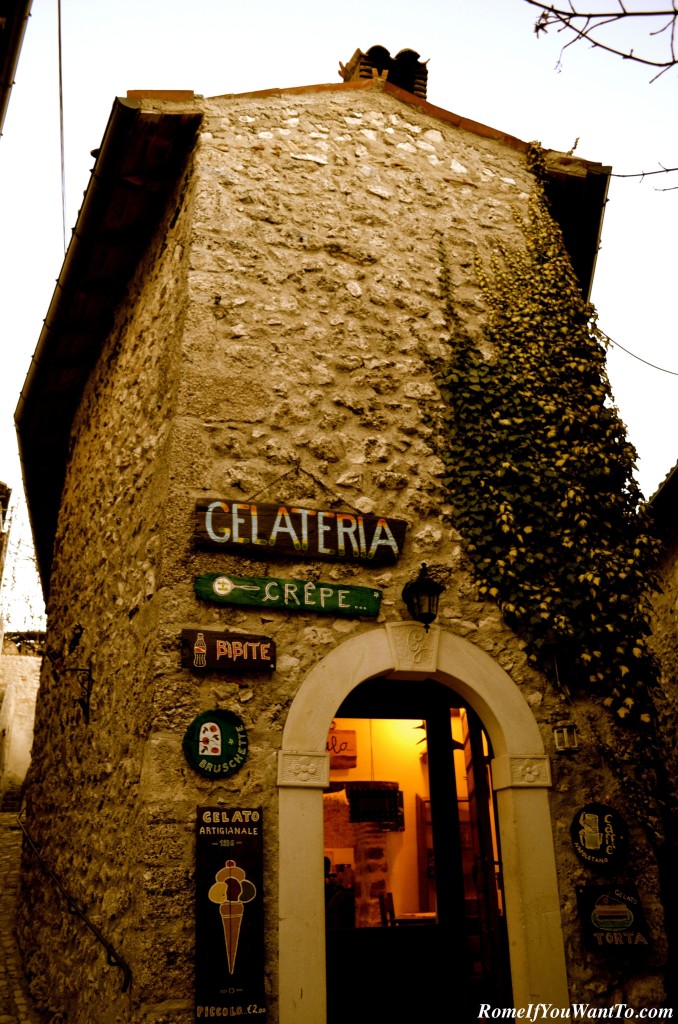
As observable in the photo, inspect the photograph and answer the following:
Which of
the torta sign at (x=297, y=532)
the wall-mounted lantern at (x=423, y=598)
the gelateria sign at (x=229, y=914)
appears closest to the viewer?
the gelateria sign at (x=229, y=914)

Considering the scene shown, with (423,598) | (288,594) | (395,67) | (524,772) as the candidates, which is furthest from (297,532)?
(395,67)

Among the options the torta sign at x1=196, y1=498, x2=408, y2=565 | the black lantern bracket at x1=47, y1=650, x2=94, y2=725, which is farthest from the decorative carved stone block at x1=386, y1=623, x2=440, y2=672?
Result: the black lantern bracket at x1=47, y1=650, x2=94, y2=725

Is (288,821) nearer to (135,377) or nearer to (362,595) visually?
(362,595)

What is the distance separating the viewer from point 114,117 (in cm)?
531

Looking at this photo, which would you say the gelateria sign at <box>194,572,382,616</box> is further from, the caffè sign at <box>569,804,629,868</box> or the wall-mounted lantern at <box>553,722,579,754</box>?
the caffè sign at <box>569,804,629,868</box>

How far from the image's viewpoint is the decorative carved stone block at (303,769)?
4.14m

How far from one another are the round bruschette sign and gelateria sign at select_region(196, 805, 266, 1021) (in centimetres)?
20

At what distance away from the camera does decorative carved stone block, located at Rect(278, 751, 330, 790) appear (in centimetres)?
414

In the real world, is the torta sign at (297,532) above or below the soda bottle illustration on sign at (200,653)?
above

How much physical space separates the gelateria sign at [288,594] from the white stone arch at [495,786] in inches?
7.5

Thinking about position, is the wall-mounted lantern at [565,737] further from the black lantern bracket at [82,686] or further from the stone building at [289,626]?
the black lantern bracket at [82,686]

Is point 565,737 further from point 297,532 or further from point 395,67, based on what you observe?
point 395,67

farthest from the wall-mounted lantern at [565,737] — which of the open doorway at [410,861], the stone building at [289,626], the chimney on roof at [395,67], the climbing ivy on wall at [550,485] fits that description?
the chimney on roof at [395,67]

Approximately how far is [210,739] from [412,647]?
1.25m
